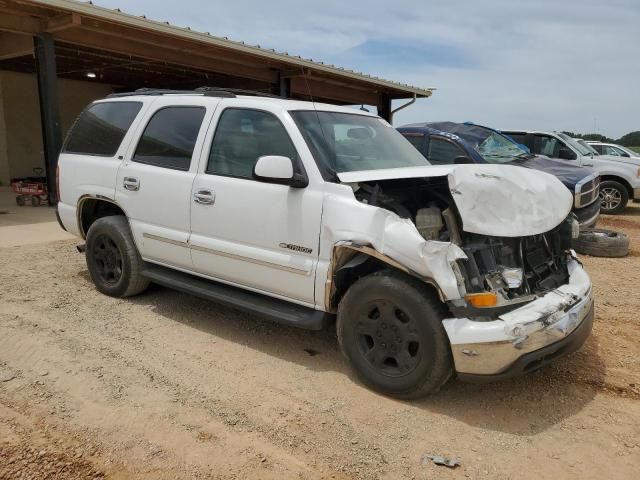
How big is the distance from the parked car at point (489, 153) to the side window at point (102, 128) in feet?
14.7

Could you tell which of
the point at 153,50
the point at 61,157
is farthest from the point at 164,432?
the point at 153,50

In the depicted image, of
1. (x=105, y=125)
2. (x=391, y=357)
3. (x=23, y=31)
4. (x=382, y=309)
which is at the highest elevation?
(x=23, y=31)

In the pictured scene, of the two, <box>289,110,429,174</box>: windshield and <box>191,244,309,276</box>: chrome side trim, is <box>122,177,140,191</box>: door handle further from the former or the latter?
<box>289,110,429,174</box>: windshield

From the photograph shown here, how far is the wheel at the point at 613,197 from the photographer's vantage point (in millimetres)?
12750

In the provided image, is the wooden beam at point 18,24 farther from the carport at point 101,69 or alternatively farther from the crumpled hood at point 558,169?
the crumpled hood at point 558,169

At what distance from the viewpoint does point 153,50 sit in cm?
1250

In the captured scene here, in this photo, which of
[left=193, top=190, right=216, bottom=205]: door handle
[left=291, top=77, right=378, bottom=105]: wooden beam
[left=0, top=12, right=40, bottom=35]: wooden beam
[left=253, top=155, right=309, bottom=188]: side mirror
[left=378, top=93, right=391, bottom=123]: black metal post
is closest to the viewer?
[left=253, top=155, right=309, bottom=188]: side mirror

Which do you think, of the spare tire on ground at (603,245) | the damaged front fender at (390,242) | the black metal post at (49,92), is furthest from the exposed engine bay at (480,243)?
the black metal post at (49,92)

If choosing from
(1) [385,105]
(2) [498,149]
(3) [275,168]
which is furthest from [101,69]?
(3) [275,168]

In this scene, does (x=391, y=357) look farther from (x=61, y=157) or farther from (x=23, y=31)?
(x=23, y=31)

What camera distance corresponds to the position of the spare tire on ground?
749cm

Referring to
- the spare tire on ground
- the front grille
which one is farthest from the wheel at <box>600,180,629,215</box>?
the spare tire on ground

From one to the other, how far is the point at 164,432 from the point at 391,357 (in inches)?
55.9

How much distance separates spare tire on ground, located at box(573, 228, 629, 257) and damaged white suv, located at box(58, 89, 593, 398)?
13.4ft
